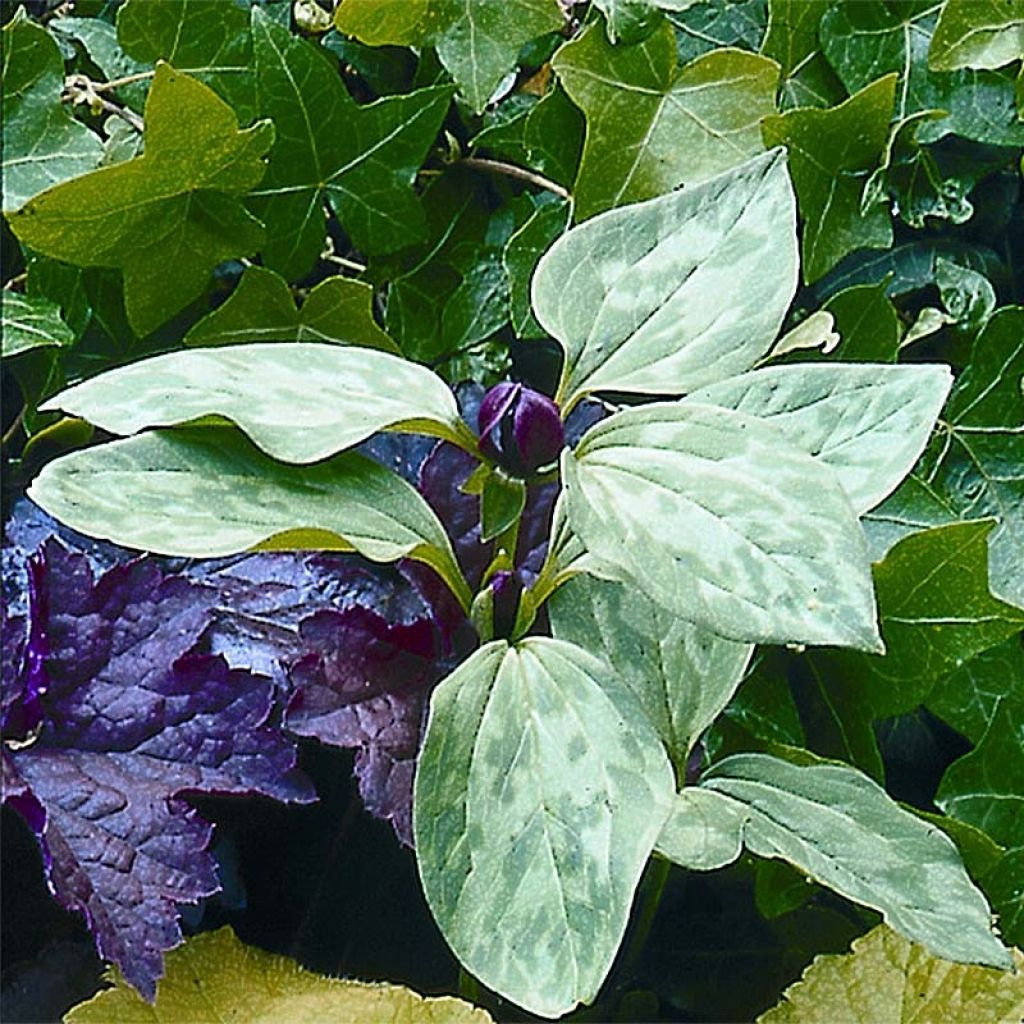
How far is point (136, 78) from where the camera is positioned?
73cm

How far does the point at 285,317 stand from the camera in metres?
0.70

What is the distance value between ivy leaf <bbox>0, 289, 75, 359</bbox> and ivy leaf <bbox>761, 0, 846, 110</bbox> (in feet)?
1.31

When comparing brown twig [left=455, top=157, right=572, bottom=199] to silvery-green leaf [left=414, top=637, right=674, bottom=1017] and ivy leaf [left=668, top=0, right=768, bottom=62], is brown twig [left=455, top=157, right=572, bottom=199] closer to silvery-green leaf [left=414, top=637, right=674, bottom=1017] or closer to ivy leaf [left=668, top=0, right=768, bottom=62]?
ivy leaf [left=668, top=0, right=768, bottom=62]

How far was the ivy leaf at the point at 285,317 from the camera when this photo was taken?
0.69 meters

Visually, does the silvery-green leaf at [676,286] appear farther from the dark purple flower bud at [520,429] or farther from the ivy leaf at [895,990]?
the ivy leaf at [895,990]

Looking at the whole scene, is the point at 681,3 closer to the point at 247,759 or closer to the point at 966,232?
the point at 966,232

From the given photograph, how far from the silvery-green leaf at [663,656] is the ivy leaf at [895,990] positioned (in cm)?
13

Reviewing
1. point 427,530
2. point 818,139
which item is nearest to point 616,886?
point 427,530

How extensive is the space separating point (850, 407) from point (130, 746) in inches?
12.5

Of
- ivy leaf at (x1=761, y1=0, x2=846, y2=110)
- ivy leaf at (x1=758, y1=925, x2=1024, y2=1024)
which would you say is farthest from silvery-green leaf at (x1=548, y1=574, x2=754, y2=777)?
ivy leaf at (x1=761, y1=0, x2=846, y2=110)

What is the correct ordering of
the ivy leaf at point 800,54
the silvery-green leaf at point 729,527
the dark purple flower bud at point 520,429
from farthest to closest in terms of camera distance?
the ivy leaf at point 800,54 < the dark purple flower bud at point 520,429 < the silvery-green leaf at point 729,527

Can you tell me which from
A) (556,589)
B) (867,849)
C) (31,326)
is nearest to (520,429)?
(556,589)

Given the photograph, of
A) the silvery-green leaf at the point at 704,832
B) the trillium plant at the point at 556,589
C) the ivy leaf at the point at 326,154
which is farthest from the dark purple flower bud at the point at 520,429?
the ivy leaf at the point at 326,154

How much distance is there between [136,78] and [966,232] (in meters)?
0.47
